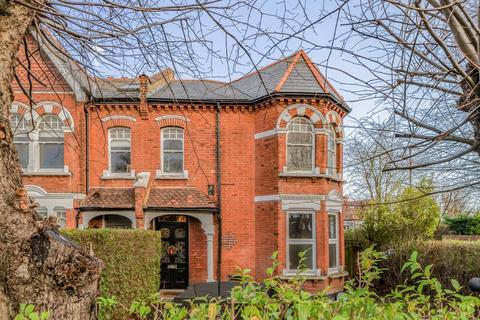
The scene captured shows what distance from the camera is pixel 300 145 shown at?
40.9 feet

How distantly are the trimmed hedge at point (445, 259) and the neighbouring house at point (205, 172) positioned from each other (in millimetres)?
2008

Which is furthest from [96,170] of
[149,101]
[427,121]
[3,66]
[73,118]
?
[427,121]

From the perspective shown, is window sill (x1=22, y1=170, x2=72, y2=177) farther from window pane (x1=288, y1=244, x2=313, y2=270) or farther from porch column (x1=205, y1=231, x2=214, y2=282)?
window pane (x1=288, y1=244, x2=313, y2=270)

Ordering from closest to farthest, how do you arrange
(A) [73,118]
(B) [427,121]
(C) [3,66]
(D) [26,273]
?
(D) [26,273]
(C) [3,66]
(B) [427,121]
(A) [73,118]

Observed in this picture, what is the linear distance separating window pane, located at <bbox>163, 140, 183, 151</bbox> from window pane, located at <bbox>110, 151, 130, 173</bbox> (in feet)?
4.23

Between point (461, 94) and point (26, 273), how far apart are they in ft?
12.0

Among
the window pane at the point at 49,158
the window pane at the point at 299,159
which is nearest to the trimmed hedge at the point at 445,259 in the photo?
the window pane at the point at 299,159

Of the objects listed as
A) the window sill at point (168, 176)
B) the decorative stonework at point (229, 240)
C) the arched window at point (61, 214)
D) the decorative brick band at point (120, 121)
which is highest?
the decorative brick band at point (120, 121)

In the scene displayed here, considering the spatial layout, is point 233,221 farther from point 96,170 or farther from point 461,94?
point 461,94

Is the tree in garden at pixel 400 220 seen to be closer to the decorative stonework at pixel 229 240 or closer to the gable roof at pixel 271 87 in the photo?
the gable roof at pixel 271 87

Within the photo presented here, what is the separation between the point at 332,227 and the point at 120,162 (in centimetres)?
747

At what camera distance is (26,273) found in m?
2.53

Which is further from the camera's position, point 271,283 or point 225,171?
point 225,171

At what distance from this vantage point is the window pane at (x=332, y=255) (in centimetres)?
1241
